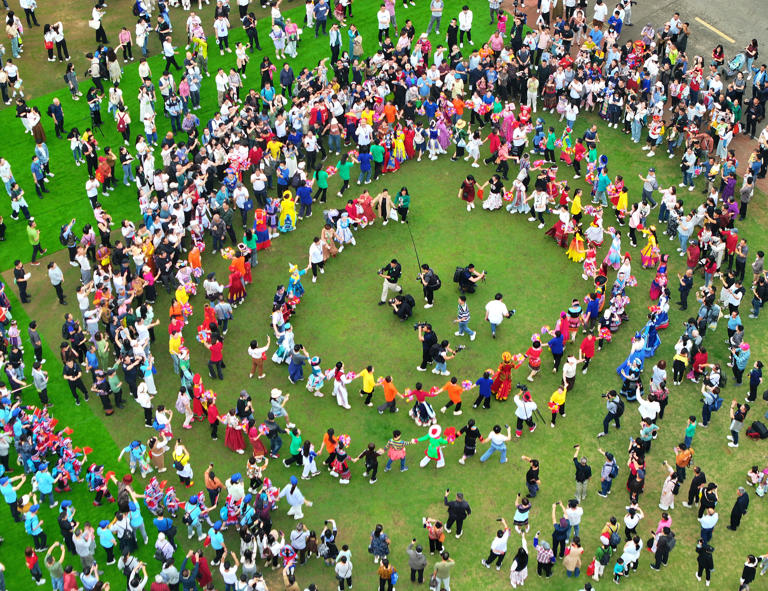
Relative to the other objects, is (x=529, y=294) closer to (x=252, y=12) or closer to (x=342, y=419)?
(x=342, y=419)

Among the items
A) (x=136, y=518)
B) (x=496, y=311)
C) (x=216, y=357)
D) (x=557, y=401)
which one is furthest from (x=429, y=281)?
(x=136, y=518)

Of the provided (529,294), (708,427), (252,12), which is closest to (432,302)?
(529,294)

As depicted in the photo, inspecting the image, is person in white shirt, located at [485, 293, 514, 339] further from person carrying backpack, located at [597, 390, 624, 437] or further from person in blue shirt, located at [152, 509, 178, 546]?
person in blue shirt, located at [152, 509, 178, 546]

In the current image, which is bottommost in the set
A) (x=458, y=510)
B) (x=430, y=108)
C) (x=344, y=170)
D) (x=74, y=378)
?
(x=458, y=510)

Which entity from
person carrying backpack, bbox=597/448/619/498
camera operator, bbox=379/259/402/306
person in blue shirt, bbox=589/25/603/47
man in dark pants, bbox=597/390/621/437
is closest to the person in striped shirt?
camera operator, bbox=379/259/402/306

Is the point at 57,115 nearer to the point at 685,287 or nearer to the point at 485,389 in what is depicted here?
the point at 485,389

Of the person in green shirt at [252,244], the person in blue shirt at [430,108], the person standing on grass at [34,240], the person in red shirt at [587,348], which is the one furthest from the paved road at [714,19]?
the person standing on grass at [34,240]
